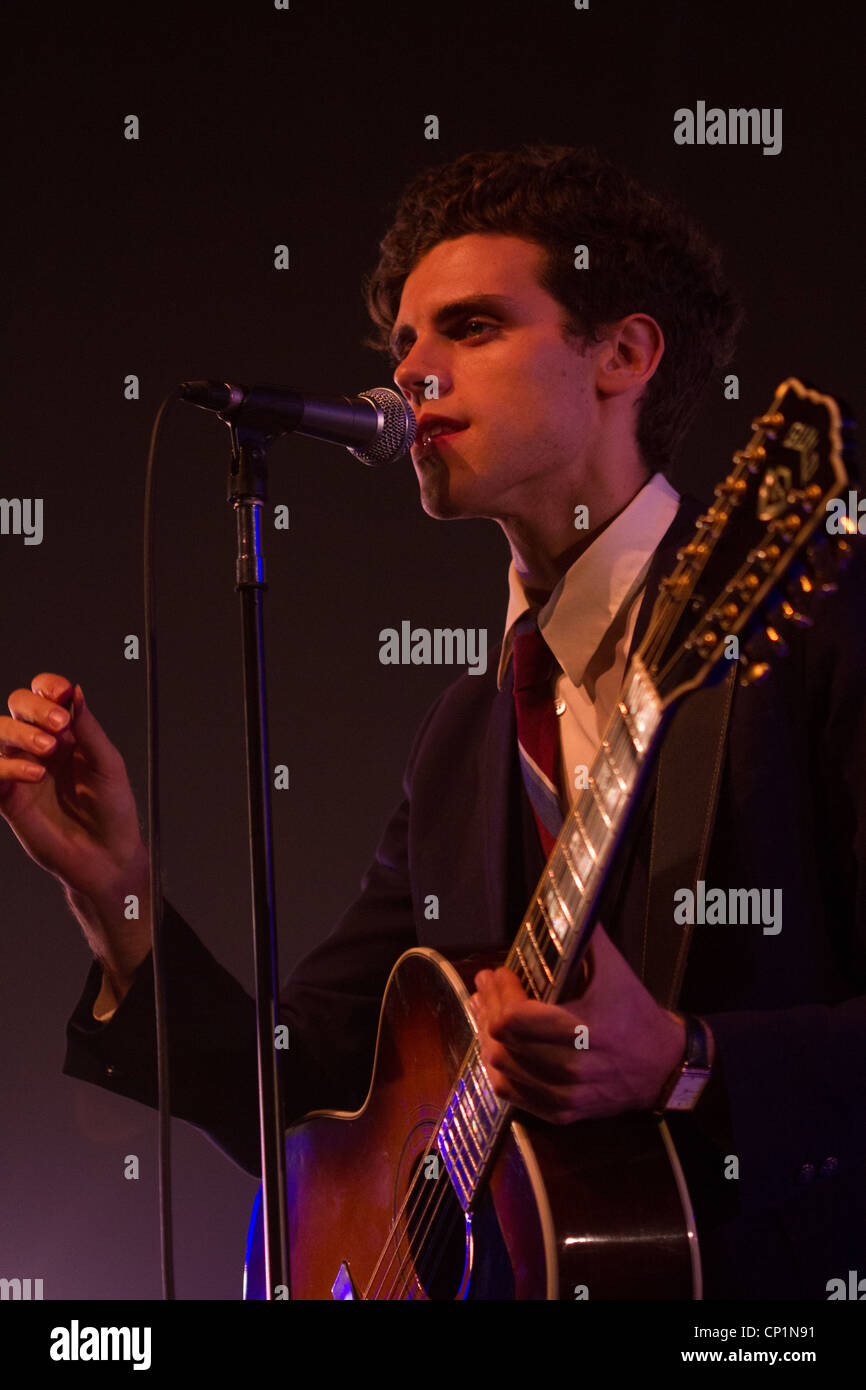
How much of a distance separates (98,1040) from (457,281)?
127cm

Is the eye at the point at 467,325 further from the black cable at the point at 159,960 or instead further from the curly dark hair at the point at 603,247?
the black cable at the point at 159,960

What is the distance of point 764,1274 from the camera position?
1.52 meters

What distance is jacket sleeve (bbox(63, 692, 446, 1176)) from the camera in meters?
1.95

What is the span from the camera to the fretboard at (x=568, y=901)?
135cm

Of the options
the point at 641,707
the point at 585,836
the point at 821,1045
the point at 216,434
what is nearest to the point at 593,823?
the point at 585,836

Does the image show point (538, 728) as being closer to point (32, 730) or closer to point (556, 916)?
point (556, 916)

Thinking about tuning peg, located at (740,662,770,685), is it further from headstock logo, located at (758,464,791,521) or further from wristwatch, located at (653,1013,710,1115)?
wristwatch, located at (653,1013,710,1115)

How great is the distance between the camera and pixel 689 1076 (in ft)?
4.62

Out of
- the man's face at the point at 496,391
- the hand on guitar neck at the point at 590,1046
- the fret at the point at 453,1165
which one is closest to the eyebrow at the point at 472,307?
the man's face at the point at 496,391

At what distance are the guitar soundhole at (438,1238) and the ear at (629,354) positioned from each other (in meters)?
1.20

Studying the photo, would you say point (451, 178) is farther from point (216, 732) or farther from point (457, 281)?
point (216, 732)

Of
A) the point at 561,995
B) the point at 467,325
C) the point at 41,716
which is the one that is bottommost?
the point at 561,995

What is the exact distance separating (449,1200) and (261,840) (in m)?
0.50

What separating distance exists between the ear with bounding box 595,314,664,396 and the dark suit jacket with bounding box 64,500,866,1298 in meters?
0.33
